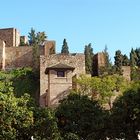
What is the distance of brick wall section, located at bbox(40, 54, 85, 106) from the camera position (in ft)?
186

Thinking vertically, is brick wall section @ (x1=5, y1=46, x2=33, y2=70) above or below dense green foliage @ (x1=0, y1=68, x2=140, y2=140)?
above

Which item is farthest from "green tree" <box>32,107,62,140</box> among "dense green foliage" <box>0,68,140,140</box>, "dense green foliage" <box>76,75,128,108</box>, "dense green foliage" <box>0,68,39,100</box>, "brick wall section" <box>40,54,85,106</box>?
"dense green foliage" <box>0,68,39,100</box>

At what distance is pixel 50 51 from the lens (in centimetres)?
6488

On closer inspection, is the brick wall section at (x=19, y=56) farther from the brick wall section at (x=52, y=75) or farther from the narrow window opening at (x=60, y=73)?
the narrow window opening at (x=60, y=73)

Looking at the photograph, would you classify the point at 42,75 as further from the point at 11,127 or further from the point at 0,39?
the point at 11,127

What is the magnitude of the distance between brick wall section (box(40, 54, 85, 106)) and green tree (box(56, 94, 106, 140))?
17197 millimetres

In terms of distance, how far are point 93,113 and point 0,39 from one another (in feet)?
99.5

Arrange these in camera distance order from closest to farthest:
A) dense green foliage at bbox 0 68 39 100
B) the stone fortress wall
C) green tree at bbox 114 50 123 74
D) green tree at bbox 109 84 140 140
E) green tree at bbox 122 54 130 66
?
green tree at bbox 109 84 140 140, the stone fortress wall, dense green foliage at bbox 0 68 39 100, green tree at bbox 114 50 123 74, green tree at bbox 122 54 130 66

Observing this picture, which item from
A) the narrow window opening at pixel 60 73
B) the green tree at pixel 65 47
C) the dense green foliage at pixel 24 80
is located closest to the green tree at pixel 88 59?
the green tree at pixel 65 47

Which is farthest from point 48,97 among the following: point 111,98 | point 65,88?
point 111,98

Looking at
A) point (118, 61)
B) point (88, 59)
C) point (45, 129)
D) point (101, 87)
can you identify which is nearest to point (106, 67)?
point (118, 61)

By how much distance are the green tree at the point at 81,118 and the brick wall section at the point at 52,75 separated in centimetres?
1720

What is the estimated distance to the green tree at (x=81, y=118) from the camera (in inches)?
→ 1448

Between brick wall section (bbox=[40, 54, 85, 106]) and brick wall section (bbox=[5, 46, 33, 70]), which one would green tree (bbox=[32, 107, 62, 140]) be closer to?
brick wall section (bbox=[40, 54, 85, 106])
